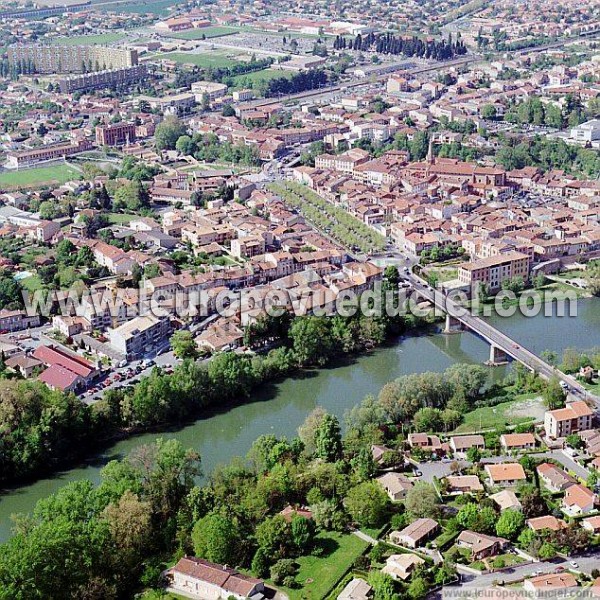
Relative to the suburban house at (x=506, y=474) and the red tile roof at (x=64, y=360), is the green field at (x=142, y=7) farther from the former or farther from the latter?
the suburban house at (x=506, y=474)

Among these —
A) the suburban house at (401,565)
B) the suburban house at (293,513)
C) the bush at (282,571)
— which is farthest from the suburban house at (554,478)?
the bush at (282,571)

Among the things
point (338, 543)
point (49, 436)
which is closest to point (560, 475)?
point (338, 543)

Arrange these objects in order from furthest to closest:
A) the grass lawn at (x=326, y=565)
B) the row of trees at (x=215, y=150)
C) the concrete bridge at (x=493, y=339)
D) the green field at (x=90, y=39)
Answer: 1. the green field at (x=90, y=39)
2. the row of trees at (x=215, y=150)
3. the concrete bridge at (x=493, y=339)
4. the grass lawn at (x=326, y=565)

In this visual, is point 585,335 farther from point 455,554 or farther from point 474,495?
point 455,554

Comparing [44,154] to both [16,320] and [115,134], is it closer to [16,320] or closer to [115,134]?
[115,134]

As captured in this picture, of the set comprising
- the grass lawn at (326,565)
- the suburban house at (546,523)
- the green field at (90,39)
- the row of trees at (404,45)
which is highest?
the green field at (90,39)

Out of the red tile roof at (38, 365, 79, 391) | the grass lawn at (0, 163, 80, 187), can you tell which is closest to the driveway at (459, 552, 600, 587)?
the red tile roof at (38, 365, 79, 391)

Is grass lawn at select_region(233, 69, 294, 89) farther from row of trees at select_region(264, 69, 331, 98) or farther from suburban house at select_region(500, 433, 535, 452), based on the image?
suburban house at select_region(500, 433, 535, 452)

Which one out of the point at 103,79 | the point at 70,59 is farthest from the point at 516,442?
the point at 70,59
